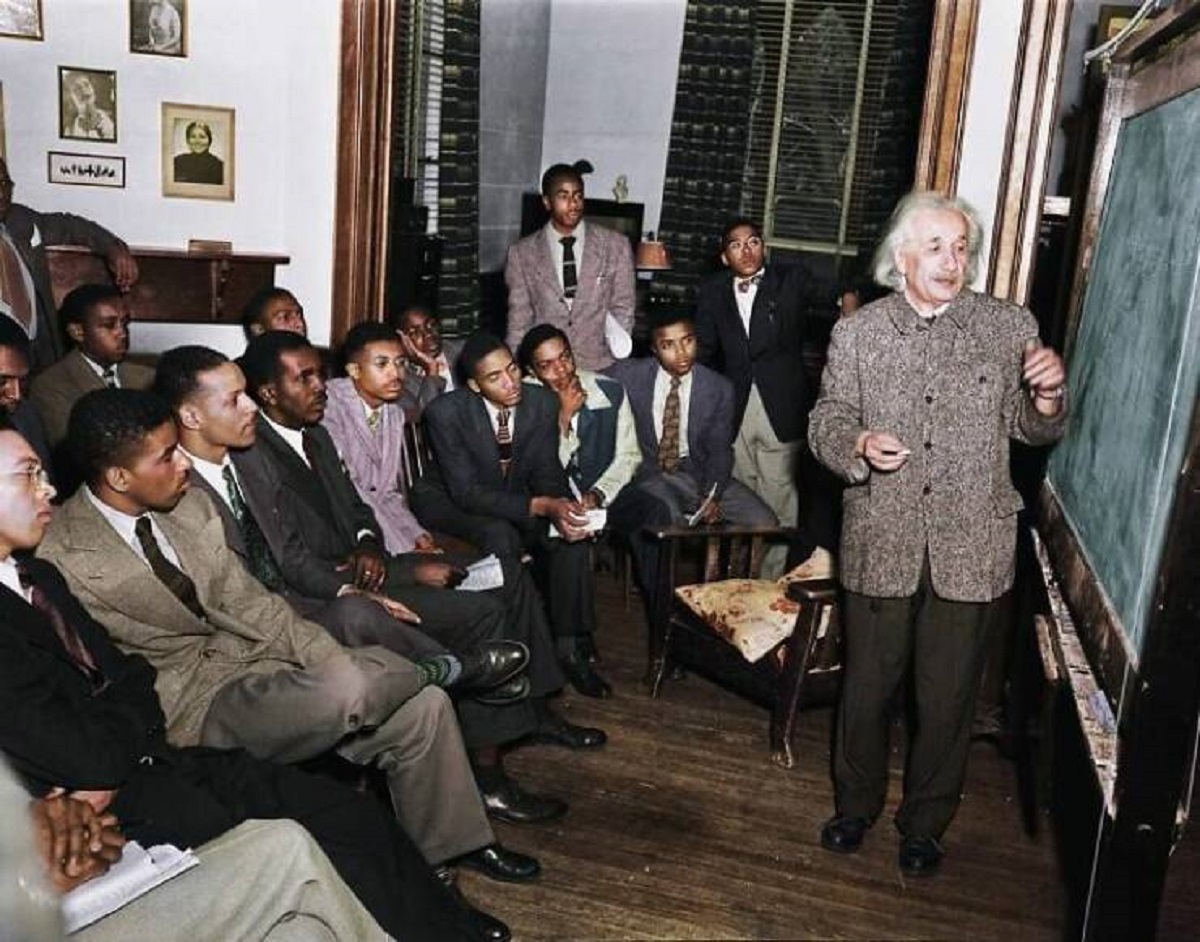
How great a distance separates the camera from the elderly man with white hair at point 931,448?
110 inches

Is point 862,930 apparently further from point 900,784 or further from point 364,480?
→ point 364,480

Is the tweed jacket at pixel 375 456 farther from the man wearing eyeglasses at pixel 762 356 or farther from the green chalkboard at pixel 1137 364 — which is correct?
the green chalkboard at pixel 1137 364

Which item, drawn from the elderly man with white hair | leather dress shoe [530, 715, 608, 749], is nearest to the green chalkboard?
the elderly man with white hair

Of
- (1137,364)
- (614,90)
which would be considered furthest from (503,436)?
(614,90)

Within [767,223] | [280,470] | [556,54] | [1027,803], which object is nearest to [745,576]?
[1027,803]

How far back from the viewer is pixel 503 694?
3086 mm

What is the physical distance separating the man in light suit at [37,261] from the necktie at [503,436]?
1466mm

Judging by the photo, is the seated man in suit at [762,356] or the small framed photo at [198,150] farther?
the small framed photo at [198,150]

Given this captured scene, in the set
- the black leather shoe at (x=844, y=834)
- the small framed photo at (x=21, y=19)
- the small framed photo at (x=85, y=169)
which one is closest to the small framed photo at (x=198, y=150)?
the small framed photo at (x=85, y=169)

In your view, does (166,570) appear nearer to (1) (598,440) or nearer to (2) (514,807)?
(2) (514,807)

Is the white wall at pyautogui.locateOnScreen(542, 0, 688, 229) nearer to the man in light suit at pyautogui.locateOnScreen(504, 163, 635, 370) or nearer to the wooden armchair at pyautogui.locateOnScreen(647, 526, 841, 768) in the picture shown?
the man in light suit at pyautogui.locateOnScreen(504, 163, 635, 370)

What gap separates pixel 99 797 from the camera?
208 cm

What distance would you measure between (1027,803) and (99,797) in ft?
8.17

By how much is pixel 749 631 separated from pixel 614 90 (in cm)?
535
